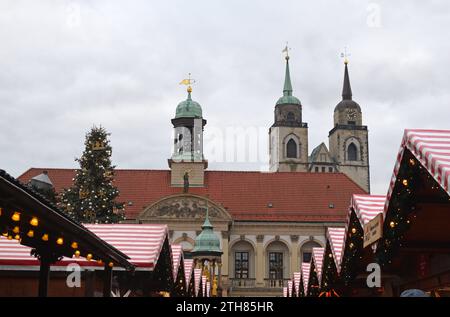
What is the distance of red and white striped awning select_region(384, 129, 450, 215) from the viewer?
6.65 metres

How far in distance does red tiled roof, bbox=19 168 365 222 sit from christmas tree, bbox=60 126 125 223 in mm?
17234

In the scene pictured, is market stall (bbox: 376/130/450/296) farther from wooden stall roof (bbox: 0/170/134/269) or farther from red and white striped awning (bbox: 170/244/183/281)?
red and white striped awning (bbox: 170/244/183/281)

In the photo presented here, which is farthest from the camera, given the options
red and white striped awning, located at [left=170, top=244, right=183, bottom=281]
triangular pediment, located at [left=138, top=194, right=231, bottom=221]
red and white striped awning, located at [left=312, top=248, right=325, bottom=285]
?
triangular pediment, located at [left=138, top=194, right=231, bottom=221]

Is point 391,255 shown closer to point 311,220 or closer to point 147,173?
point 311,220

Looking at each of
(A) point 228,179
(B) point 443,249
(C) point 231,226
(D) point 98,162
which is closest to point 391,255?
(B) point 443,249

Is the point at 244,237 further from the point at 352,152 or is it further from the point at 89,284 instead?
the point at 352,152

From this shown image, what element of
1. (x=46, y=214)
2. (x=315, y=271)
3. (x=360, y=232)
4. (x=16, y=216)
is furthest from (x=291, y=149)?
(x=16, y=216)

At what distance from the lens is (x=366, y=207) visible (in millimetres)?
10102

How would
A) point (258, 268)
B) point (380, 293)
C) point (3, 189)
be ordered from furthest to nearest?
point (258, 268), point (380, 293), point (3, 189)

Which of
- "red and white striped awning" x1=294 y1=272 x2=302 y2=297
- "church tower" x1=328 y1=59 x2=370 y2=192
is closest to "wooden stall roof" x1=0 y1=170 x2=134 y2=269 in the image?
"red and white striped awning" x1=294 y1=272 x2=302 y2=297

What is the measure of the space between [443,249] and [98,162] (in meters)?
25.0

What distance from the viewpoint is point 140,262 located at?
491 inches

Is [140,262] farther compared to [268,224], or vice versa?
[268,224]

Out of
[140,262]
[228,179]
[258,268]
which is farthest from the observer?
[228,179]
